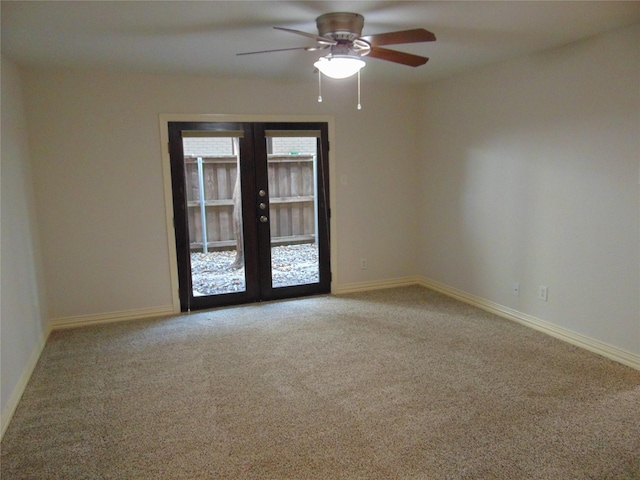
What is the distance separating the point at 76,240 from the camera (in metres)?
4.01

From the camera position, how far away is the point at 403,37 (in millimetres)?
2447

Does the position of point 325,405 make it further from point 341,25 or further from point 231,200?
point 231,200

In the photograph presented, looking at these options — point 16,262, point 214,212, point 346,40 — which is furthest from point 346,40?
point 16,262

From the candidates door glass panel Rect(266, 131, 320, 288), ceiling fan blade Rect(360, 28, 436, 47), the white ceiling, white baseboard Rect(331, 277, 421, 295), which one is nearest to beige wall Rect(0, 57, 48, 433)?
the white ceiling

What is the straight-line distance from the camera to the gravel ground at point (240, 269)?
452 centimetres

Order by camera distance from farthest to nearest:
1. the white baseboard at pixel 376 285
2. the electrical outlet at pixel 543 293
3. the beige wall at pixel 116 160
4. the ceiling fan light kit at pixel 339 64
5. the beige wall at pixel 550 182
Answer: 1. the white baseboard at pixel 376 285
2. the beige wall at pixel 116 160
3. the electrical outlet at pixel 543 293
4. the beige wall at pixel 550 182
5. the ceiling fan light kit at pixel 339 64

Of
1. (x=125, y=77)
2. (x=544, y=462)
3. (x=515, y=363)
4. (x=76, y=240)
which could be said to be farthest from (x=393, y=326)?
(x=125, y=77)

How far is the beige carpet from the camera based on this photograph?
211 centimetres

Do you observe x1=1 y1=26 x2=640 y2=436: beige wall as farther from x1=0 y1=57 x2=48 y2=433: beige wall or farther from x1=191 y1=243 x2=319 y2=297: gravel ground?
x1=191 y1=243 x2=319 y2=297: gravel ground

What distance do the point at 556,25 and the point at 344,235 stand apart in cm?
278

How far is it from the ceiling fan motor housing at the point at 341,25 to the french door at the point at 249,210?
1960mm

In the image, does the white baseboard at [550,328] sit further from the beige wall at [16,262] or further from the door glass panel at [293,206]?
the beige wall at [16,262]

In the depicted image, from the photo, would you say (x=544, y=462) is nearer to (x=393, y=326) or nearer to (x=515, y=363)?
(x=515, y=363)

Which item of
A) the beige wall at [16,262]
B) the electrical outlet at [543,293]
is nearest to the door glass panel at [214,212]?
the beige wall at [16,262]
